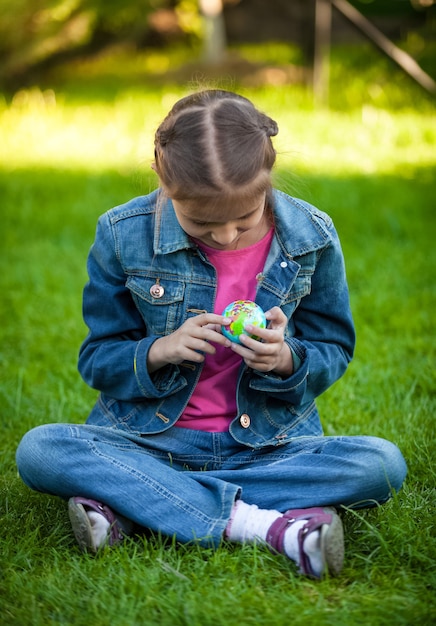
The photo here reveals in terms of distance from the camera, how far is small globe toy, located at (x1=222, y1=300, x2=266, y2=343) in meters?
2.23

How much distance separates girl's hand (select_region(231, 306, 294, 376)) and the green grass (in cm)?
44

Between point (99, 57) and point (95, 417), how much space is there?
7510mm

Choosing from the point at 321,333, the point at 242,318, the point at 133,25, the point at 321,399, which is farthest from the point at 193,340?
the point at 133,25

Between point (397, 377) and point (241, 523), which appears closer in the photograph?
point (241, 523)

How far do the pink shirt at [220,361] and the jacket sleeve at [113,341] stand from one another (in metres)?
0.09

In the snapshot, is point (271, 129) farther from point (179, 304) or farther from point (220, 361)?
point (220, 361)

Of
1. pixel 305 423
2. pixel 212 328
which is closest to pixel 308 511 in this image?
pixel 305 423

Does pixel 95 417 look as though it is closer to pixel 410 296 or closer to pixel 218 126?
pixel 218 126

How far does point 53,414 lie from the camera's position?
315 centimetres

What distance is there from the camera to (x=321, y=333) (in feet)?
8.36

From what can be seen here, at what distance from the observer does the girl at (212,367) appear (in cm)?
218

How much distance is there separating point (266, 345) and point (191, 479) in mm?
428

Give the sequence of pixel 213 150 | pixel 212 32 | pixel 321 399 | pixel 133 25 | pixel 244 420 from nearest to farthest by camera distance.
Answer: pixel 213 150
pixel 244 420
pixel 321 399
pixel 212 32
pixel 133 25

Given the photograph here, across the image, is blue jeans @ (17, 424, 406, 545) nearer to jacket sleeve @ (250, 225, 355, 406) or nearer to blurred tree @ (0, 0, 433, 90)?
jacket sleeve @ (250, 225, 355, 406)
